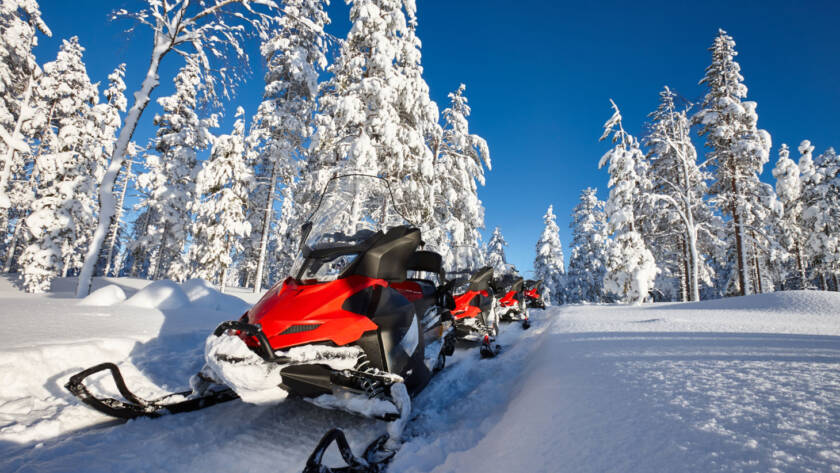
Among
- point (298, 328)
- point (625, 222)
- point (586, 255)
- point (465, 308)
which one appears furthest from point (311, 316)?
point (586, 255)

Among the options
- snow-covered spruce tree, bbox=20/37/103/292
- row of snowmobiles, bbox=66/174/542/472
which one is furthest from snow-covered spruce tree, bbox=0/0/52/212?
row of snowmobiles, bbox=66/174/542/472

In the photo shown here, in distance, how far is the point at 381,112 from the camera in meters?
10.3

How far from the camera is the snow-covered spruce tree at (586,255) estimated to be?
28.7 m

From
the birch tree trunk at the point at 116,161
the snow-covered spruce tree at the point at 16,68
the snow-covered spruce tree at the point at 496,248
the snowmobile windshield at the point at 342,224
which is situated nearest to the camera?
the snowmobile windshield at the point at 342,224

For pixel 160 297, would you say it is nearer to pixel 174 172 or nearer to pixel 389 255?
pixel 389 255

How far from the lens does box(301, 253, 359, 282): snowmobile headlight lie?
253cm

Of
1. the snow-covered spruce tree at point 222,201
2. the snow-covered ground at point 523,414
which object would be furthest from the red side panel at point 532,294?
the snow-covered spruce tree at point 222,201

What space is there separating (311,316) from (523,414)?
1.44m

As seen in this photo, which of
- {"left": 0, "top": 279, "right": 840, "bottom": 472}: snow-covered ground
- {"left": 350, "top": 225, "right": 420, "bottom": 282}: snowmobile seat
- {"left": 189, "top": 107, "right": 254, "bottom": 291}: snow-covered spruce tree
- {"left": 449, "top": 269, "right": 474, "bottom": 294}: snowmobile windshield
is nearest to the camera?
{"left": 0, "top": 279, "right": 840, "bottom": 472}: snow-covered ground

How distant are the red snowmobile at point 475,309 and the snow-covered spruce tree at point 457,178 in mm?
6765

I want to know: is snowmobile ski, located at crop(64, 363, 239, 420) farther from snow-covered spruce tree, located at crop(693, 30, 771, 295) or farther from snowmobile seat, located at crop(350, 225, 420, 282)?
snow-covered spruce tree, located at crop(693, 30, 771, 295)

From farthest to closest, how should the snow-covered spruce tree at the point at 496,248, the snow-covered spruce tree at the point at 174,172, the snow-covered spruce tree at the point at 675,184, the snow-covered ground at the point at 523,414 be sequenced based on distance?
the snow-covered spruce tree at the point at 496,248 → the snow-covered spruce tree at the point at 174,172 → the snow-covered spruce tree at the point at 675,184 → the snow-covered ground at the point at 523,414

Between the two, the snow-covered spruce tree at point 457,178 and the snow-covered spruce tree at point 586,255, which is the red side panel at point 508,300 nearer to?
the snow-covered spruce tree at point 457,178

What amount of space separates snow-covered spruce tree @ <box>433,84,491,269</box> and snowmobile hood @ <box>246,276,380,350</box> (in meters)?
10.2
